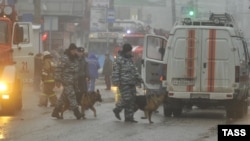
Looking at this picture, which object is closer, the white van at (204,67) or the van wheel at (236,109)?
the white van at (204,67)

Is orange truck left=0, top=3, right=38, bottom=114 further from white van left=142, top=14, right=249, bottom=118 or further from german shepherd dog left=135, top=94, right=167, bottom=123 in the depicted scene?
white van left=142, top=14, right=249, bottom=118

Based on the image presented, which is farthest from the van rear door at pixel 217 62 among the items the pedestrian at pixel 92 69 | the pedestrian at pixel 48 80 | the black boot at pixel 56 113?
the pedestrian at pixel 92 69

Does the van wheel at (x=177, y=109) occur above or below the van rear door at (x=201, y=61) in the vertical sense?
below

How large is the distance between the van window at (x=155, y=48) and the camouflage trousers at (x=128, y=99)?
3839 mm

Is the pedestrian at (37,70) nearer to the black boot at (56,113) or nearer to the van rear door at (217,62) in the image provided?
the black boot at (56,113)

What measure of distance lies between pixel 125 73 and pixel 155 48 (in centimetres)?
413

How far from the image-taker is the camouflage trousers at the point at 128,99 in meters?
15.9

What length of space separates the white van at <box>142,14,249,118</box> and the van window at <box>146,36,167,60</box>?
6.14 ft

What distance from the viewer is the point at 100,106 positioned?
851 inches

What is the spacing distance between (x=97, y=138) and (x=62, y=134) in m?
0.92

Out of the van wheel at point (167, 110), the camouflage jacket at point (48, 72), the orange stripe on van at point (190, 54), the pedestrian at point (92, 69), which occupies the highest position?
the orange stripe on van at point (190, 54)

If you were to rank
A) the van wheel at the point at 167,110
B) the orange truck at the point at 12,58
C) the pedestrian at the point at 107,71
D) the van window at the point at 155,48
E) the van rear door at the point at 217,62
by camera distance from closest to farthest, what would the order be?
the van rear door at the point at 217,62, the orange truck at the point at 12,58, the van wheel at the point at 167,110, the van window at the point at 155,48, the pedestrian at the point at 107,71

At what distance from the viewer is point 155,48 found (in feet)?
65.5

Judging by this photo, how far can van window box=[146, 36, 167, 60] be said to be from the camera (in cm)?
1969
